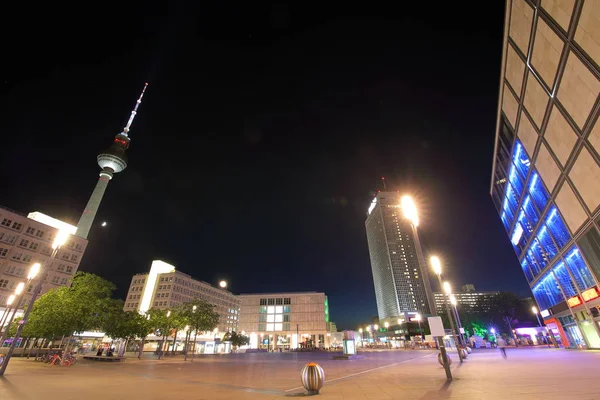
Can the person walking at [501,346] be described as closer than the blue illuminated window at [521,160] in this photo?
Yes

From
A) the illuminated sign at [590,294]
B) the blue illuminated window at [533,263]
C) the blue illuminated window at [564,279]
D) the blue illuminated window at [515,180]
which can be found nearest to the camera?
the illuminated sign at [590,294]

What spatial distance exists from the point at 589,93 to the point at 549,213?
20.3 meters

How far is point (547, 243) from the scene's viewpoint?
126ft

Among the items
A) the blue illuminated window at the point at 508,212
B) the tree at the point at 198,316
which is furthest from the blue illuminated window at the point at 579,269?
the tree at the point at 198,316

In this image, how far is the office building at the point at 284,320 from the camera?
4419 inches

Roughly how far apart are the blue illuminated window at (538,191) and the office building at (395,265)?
107 m

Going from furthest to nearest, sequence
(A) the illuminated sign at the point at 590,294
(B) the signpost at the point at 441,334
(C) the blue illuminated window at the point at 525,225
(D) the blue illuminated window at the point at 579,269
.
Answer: (C) the blue illuminated window at the point at 525,225 → (D) the blue illuminated window at the point at 579,269 → (A) the illuminated sign at the point at 590,294 → (B) the signpost at the point at 441,334

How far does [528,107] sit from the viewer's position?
93.8 ft

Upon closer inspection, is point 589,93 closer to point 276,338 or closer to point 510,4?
point 510,4

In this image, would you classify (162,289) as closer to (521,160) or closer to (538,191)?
(521,160)

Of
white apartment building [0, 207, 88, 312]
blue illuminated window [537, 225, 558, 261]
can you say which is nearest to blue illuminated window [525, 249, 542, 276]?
blue illuminated window [537, 225, 558, 261]

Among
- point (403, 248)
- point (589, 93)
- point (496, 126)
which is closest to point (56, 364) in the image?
point (589, 93)

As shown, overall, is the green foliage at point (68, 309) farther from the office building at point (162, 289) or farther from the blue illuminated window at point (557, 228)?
the office building at point (162, 289)

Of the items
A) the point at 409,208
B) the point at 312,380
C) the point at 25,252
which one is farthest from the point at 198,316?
the point at 25,252
